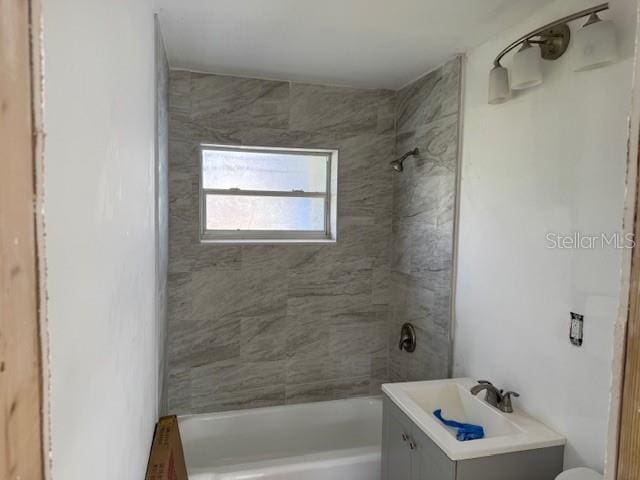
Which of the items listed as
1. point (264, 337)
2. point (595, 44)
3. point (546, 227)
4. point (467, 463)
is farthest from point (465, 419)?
point (595, 44)

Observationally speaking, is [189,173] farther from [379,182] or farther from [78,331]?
[78,331]

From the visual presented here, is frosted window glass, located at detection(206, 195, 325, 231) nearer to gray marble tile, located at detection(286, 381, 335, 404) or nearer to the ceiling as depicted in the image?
the ceiling

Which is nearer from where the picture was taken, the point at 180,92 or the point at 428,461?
the point at 428,461

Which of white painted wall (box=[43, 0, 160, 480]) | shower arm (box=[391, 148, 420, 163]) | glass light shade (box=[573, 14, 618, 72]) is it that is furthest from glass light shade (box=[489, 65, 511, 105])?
white painted wall (box=[43, 0, 160, 480])

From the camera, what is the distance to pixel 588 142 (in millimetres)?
1467

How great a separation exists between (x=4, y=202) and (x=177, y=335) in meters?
2.53

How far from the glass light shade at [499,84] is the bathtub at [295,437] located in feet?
6.27

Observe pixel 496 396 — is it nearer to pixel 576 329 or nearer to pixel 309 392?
pixel 576 329

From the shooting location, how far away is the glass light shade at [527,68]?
1610mm

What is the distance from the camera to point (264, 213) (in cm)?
287

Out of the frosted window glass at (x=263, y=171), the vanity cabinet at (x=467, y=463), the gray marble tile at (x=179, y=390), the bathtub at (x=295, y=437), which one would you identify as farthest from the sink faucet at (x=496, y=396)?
the gray marble tile at (x=179, y=390)

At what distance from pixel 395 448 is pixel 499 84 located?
5.71 ft

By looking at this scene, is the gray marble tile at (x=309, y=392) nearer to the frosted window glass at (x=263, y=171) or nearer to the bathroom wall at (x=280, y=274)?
the bathroom wall at (x=280, y=274)

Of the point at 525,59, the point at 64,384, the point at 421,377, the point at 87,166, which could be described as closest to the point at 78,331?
the point at 64,384
